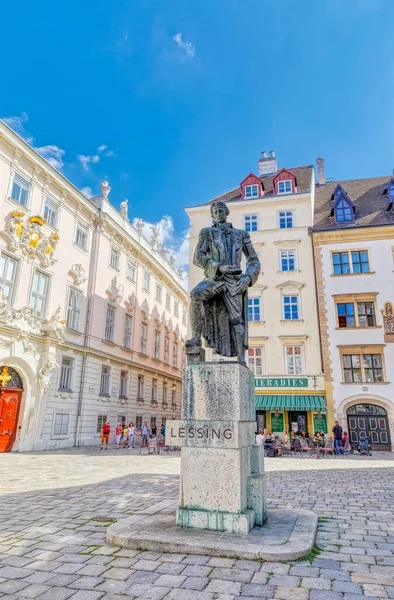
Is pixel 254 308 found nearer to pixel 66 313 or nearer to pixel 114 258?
pixel 114 258

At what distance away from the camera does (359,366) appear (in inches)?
930

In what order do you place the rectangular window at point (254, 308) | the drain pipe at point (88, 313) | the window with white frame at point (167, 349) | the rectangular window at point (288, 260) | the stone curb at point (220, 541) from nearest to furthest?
the stone curb at point (220, 541)
the drain pipe at point (88, 313)
the rectangular window at point (254, 308)
the rectangular window at point (288, 260)
the window with white frame at point (167, 349)

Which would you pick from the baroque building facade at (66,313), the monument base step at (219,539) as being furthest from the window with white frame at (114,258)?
the monument base step at (219,539)

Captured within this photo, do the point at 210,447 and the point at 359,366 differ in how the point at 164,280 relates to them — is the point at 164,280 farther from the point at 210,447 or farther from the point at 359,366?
the point at 210,447

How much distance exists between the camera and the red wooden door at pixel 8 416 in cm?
1794

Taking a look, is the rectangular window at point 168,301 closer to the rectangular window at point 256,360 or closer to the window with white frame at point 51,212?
the rectangular window at point 256,360

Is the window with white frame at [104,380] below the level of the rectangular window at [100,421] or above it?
above

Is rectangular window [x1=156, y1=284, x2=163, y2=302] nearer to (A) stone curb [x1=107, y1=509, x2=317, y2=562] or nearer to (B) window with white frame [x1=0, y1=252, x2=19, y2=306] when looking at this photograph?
(B) window with white frame [x1=0, y1=252, x2=19, y2=306]

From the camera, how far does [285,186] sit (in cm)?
2927

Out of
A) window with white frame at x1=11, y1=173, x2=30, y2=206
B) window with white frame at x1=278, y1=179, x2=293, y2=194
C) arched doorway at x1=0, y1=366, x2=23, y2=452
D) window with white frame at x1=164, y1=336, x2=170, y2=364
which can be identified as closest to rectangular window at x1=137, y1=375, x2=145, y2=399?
window with white frame at x1=164, y1=336, x2=170, y2=364

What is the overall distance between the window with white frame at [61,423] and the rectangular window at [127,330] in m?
7.91

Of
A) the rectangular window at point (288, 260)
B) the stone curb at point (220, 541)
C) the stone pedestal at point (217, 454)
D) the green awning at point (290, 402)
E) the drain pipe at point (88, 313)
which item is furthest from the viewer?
the rectangular window at point (288, 260)

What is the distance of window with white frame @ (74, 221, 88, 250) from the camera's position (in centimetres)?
2402

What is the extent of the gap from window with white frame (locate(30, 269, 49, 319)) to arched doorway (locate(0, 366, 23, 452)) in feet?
10.4
